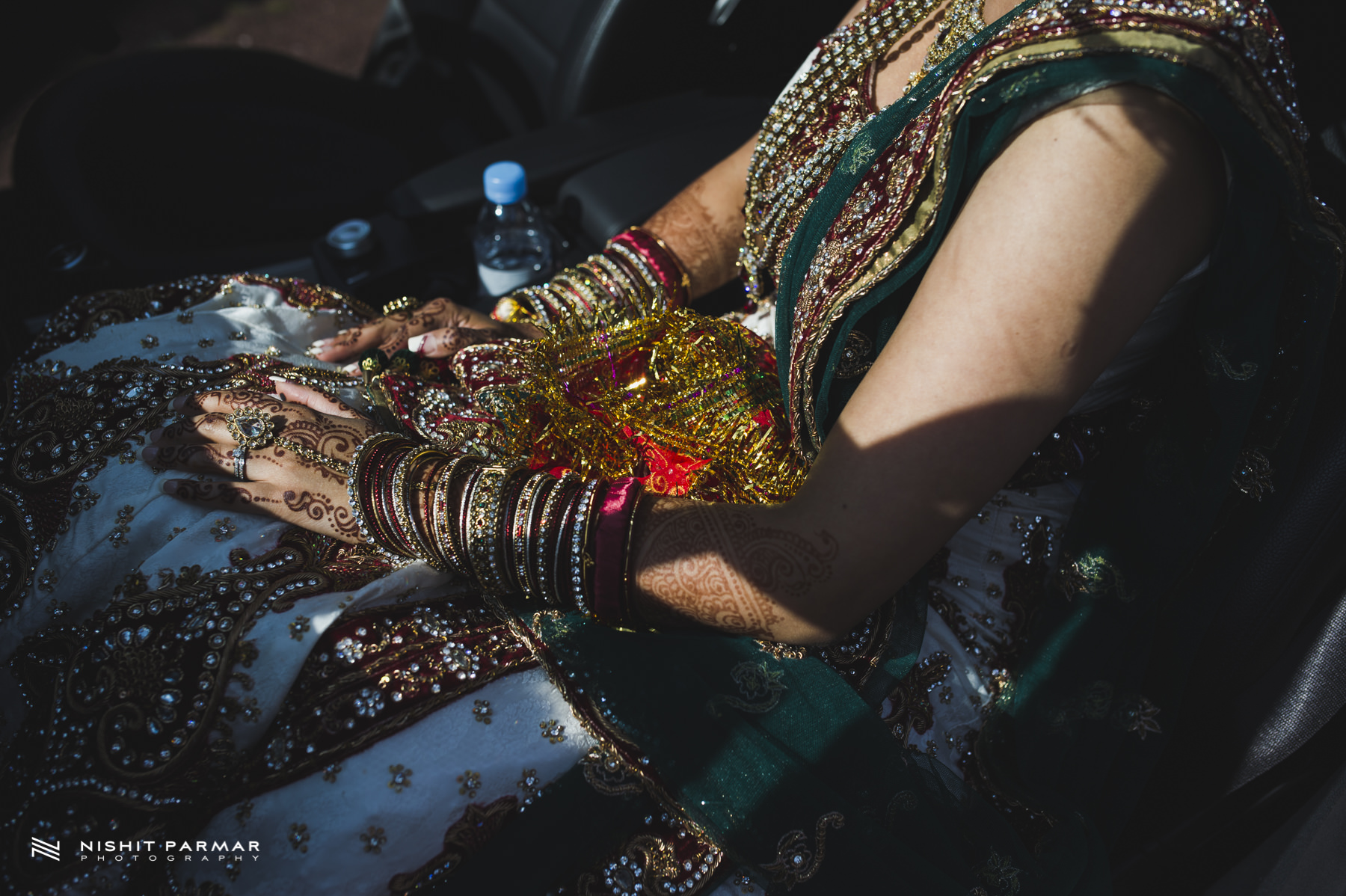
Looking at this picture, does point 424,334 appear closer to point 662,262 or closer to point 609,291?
point 609,291

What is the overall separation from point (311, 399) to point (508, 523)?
16.1 inches

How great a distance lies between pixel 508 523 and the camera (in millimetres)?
896

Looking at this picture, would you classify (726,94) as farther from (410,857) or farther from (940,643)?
(410,857)

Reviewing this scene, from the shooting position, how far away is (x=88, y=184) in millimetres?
1823

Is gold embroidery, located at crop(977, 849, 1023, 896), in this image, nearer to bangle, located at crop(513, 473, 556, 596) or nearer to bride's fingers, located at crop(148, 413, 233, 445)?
bangle, located at crop(513, 473, 556, 596)

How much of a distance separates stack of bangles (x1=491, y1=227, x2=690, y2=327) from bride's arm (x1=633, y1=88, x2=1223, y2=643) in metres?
0.64

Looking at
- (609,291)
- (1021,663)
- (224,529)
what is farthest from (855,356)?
(224,529)

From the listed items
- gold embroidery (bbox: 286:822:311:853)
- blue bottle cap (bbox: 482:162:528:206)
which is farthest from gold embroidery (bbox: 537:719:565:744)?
blue bottle cap (bbox: 482:162:528:206)

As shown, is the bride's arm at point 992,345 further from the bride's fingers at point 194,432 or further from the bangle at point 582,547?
the bride's fingers at point 194,432

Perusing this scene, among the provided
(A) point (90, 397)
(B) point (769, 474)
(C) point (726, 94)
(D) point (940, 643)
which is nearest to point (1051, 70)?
(B) point (769, 474)

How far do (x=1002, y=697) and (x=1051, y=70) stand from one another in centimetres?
76

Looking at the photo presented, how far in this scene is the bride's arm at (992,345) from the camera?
0.67m

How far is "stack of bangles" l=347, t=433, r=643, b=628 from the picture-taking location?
2.90 ft

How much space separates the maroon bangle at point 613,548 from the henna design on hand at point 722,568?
22 millimetres
